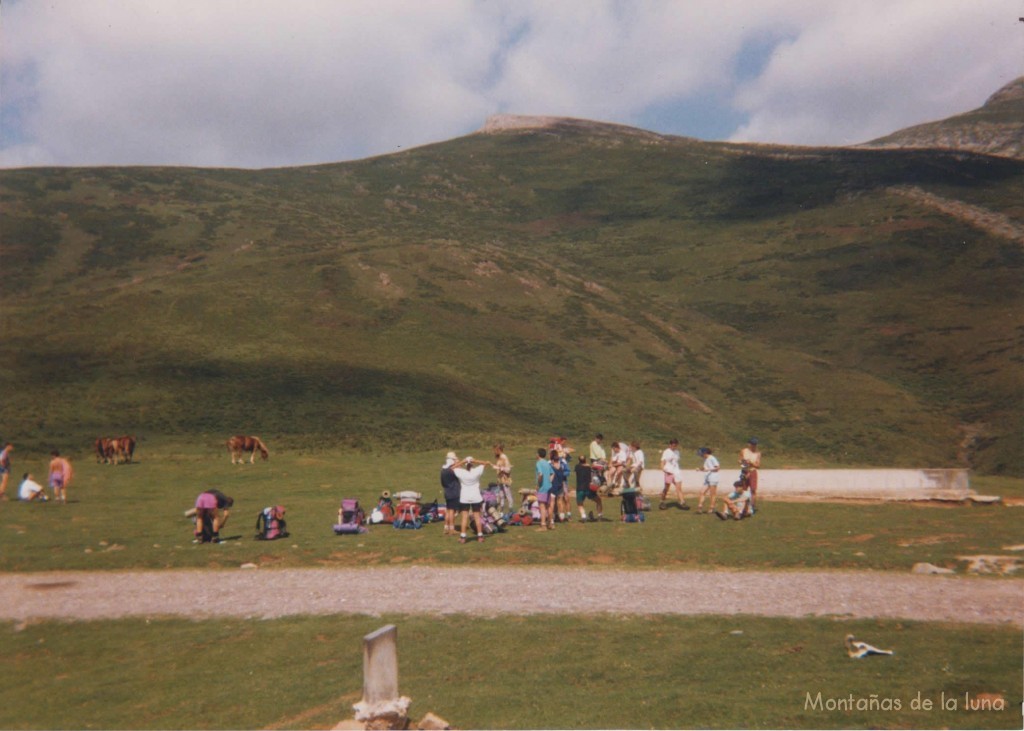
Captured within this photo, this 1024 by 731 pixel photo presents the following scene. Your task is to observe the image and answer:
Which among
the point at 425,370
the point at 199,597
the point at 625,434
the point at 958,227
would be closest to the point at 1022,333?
the point at 958,227

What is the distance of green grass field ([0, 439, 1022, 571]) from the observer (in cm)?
2025

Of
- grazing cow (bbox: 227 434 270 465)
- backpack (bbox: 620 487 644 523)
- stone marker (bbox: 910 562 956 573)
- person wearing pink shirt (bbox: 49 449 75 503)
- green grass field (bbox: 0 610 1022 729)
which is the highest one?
grazing cow (bbox: 227 434 270 465)

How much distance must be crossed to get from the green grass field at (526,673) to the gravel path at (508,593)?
813 mm

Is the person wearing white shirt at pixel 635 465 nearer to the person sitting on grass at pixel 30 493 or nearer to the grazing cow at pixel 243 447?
the grazing cow at pixel 243 447

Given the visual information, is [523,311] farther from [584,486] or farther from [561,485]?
[561,485]

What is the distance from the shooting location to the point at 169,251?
12112 cm

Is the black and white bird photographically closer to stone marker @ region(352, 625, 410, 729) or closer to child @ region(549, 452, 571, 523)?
stone marker @ region(352, 625, 410, 729)

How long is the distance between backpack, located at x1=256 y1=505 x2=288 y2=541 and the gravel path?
11.8ft

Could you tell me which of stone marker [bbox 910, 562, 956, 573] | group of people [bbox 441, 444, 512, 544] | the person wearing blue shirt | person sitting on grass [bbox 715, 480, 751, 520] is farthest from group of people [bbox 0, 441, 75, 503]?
stone marker [bbox 910, 562, 956, 573]

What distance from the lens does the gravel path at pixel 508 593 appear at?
49.4 ft

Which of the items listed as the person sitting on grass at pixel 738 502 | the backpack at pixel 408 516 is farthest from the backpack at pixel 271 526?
the person sitting on grass at pixel 738 502

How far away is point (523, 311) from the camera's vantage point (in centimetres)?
10175

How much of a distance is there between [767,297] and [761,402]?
147ft

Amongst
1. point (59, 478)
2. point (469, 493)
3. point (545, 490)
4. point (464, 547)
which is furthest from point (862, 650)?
point (59, 478)
